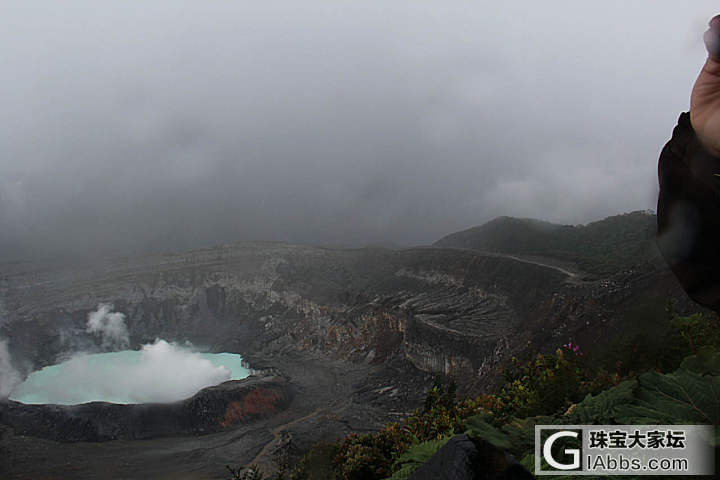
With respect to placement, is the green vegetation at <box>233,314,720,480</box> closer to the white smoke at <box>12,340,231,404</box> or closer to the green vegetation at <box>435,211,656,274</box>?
the green vegetation at <box>435,211,656,274</box>

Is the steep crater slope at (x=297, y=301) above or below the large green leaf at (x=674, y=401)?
above

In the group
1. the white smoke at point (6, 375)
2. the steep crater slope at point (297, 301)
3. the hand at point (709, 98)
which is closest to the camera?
the hand at point (709, 98)

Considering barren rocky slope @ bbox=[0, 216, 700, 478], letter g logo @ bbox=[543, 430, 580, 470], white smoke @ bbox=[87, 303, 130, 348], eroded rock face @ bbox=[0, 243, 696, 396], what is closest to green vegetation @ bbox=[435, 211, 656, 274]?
barren rocky slope @ bbox=[0, 216, 700, 478]

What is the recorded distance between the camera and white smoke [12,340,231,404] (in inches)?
2094

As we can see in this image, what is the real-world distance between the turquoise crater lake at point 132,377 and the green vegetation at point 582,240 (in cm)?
4358

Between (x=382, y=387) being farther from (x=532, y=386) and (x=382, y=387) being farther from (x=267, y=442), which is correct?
(x=532, y=386)

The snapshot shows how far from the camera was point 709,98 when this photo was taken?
5.61ft

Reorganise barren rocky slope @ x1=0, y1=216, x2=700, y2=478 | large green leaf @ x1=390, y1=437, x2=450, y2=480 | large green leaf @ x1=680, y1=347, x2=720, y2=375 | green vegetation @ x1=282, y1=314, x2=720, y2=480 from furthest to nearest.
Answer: barren rocky slope @ x1=0, y1=216, x2=700, y2=478, large green leaf @ x1=680, y1=347, x2=720, y2=375, large green leaf @ x1=390, y1=437, x2=450, y2=480, green vegetation @ x1=282, y1=314, x2=720, y2=480

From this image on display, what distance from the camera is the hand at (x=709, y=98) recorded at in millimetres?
1607

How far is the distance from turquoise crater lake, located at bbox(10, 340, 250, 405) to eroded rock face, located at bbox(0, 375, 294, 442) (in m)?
7.60

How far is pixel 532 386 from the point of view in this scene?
8234 mm

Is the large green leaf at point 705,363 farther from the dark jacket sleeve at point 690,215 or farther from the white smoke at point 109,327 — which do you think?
the white smoke at point 109,327

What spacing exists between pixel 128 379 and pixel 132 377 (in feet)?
2.69

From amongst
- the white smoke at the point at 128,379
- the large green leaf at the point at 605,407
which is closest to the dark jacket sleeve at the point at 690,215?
the large green leaf at the point at 605,407
